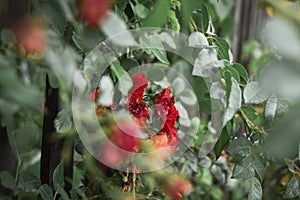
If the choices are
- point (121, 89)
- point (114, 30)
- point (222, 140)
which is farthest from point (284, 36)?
point (222, 140)

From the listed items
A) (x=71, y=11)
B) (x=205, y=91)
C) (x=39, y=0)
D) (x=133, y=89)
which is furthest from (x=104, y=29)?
(x=205, y=91)

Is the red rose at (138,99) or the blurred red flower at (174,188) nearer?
the red rose at (138,99)

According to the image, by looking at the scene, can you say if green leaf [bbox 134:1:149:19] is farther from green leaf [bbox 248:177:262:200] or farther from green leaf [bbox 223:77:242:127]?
green leaf [bbox 248:177:262:200]

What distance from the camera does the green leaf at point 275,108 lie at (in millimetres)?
1030

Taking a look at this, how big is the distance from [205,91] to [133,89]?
0.55 feet

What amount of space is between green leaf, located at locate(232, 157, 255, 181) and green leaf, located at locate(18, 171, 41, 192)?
1.25 ft

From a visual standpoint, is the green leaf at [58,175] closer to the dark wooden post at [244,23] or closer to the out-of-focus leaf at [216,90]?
the out-of-focus leaf at [216,90]

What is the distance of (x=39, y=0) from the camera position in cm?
70

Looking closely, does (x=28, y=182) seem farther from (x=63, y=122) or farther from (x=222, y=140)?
(x=222, y=140)

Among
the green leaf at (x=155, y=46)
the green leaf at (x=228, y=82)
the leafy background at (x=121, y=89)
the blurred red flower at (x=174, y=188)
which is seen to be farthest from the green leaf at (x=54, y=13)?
the blurred red flower at (x=174, y=188)

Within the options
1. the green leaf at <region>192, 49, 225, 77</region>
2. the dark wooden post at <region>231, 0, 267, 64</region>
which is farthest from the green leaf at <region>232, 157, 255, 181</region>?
the dark wooden post at <region>231, 0, 267, 64</region>

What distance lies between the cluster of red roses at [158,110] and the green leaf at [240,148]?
0.12m

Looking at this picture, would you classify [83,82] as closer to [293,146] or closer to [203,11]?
[203,11]

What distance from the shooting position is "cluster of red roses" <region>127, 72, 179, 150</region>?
1015 mm
